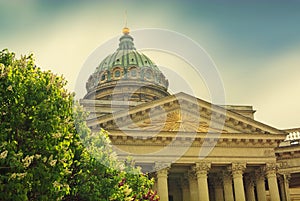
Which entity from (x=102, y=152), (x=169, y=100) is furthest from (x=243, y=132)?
(x=102, y=152)

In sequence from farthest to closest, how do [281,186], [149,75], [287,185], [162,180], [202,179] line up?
[149,75]
[281,186]
[287,185]
[202,179]
[162,180]

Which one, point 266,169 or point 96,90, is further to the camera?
point 96,90

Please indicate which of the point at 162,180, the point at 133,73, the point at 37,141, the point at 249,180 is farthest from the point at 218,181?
the point at 133,73

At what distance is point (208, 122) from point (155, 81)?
32.1 metres

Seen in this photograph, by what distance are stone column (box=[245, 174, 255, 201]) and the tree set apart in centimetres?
1761

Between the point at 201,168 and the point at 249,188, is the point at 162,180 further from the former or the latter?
the point at 249,188

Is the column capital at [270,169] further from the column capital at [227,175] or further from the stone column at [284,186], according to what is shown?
the stone column at [284,186]

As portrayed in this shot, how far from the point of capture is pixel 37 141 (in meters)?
16.3

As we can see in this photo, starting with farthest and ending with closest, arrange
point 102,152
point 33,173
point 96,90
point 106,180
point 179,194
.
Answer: point 96,90 → point 179,194 → point 102,152 → point 106,180 → point 33,173

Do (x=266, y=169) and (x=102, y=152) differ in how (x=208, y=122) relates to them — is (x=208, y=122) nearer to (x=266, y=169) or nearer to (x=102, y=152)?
(x=266, y=169)

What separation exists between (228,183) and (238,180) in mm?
1510

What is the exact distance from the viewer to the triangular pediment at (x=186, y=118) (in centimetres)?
3225

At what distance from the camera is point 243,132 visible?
33.2 meters

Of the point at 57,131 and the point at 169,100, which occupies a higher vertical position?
the point at 169,100
